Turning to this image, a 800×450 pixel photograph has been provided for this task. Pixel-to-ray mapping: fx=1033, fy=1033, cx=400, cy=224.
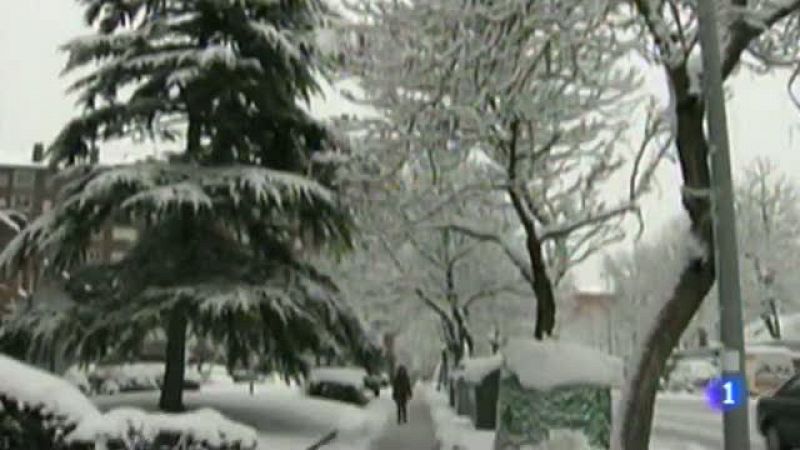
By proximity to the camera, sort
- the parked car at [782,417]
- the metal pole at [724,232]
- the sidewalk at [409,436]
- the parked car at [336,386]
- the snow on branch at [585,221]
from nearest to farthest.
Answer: the metal pole at [724,232] < the parked car at [782,417] < the snow on branch at [585,221] < the sidewalk at [409,436] < the parked car at [336,386]

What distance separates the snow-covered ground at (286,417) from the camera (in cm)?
1917

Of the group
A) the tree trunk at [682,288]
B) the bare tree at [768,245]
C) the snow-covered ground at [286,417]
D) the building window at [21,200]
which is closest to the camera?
the tree trunk at [682,288]

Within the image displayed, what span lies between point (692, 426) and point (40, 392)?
2220cm

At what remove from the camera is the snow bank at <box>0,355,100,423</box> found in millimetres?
11008

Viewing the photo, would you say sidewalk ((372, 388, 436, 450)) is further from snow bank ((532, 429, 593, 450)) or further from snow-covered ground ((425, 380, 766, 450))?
snow bank ((532, 429, 593, 450))

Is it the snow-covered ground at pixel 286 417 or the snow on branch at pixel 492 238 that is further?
the snow on branch at pixel 492 238

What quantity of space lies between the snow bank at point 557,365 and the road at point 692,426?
7903 millimetres

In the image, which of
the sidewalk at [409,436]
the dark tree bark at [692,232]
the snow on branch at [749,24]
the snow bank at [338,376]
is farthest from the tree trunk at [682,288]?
the snow bank at [338,376]

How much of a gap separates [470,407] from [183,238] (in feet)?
32.2

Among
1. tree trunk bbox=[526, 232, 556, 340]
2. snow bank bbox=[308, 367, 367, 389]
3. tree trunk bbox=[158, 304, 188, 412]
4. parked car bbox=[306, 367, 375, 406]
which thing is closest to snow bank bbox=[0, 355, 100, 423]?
tree trunk bbox=[158, 304, 188, 412]

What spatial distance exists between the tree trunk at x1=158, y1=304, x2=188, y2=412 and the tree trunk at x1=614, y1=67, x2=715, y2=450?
9.93 m

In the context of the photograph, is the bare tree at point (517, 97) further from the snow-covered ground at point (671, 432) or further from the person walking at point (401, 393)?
the person walking at point (401, 393)

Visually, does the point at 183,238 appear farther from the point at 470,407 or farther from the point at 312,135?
the point at 470,407

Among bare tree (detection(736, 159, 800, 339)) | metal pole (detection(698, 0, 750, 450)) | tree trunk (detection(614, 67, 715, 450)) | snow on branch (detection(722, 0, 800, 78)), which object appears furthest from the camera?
bare tree (detection(736, 159, 800, 339))
